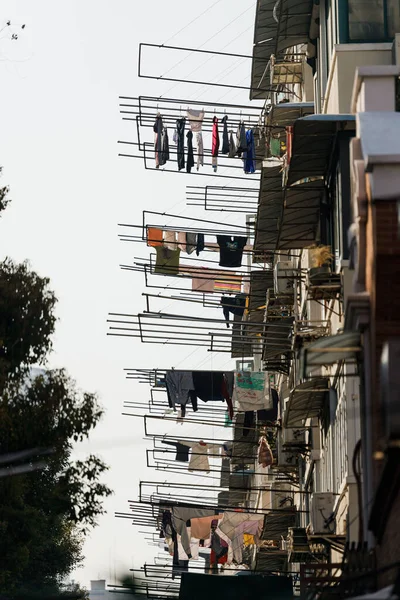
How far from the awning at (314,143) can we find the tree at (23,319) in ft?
16.5

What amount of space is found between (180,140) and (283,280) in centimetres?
393

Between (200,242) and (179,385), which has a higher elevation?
(200,242)

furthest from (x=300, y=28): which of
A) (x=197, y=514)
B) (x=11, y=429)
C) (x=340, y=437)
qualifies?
(x=197, y=514)

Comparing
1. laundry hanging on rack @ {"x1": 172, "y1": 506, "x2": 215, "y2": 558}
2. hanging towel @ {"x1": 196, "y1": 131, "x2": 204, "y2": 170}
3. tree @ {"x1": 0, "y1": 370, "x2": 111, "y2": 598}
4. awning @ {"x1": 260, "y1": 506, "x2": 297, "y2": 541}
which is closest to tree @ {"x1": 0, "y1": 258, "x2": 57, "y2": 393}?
tree @ {"x1": 0, "y1": 370, "x2": 111, "y2": 598}

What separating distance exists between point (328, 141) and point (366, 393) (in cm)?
753

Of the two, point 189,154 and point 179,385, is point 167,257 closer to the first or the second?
point 189,154

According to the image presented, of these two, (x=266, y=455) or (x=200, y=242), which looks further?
(x=266, y=455)

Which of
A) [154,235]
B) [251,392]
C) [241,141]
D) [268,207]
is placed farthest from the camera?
[251,392]

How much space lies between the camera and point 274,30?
35.2 metres

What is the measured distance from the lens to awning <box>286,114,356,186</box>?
24281mm

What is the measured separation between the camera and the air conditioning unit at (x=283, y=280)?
32156 millimetres

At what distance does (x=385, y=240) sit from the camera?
17.4 metres

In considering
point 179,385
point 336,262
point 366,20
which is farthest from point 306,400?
point 179,385

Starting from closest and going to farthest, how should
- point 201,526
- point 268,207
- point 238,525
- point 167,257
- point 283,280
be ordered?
point 283,280
point 167,257
point 268,207
point 238,525
point 201,526
